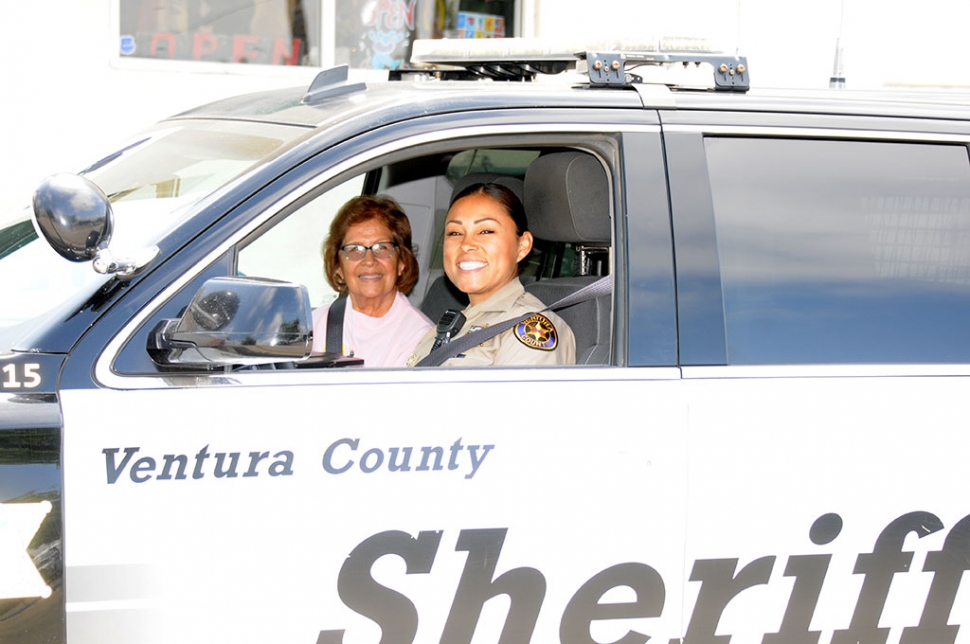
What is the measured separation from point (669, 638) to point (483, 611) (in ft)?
1.30

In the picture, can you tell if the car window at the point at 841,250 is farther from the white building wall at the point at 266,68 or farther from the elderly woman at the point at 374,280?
the white building wall at the point at 266,68

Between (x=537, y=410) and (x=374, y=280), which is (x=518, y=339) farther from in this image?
(x=374, y=280)

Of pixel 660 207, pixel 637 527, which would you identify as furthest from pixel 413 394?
pixel 660 207

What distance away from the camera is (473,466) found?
2.09 metres

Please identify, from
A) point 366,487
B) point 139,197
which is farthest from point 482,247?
point 366,487

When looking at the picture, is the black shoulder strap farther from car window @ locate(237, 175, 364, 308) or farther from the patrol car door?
the patrol car door

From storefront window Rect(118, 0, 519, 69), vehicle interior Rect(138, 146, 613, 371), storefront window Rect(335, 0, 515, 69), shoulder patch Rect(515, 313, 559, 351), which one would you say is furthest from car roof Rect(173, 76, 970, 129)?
storefront window Rect(335, 0, 515, 69)

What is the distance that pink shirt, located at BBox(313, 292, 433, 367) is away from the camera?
3395 millimetres

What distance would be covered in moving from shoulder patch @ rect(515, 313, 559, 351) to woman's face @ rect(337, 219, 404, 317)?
0.86 metres

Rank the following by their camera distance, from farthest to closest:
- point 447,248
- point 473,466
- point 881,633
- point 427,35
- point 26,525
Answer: point 427,35, point 447,248, point 881,633, point 473,466, point 26,525

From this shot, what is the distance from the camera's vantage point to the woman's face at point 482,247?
3057 mm

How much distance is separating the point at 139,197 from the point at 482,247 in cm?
99

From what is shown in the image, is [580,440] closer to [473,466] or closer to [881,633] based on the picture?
[473,466]

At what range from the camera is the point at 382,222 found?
137 inches
